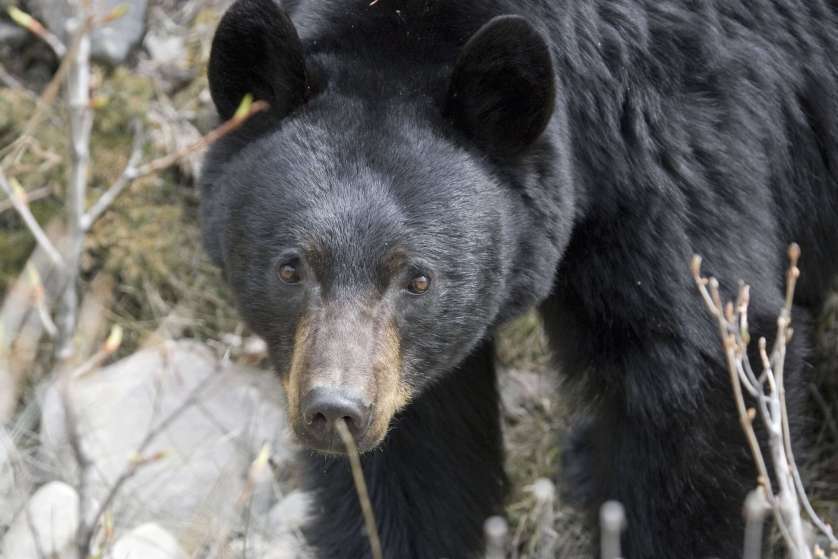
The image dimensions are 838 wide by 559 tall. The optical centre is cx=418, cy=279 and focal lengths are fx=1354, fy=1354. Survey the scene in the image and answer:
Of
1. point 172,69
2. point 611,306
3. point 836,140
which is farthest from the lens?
point 172,69

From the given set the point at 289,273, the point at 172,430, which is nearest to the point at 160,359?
the point at 172,430

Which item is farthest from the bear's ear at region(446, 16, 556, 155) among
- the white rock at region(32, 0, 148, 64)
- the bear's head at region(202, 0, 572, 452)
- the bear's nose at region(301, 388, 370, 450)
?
the white rock at region(32, 0, 148, 64)

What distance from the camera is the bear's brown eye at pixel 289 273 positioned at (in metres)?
3.92

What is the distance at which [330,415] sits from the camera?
3.57 m

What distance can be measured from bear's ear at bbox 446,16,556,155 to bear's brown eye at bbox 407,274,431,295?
0.52 m

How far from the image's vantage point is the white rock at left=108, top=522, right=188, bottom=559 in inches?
190

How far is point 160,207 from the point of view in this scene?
6.82m

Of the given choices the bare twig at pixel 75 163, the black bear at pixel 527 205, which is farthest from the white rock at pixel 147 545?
the bare twig at pixel 75 163

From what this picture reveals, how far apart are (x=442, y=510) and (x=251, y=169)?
5.42 ft

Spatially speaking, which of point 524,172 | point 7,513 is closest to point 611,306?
point 524,172

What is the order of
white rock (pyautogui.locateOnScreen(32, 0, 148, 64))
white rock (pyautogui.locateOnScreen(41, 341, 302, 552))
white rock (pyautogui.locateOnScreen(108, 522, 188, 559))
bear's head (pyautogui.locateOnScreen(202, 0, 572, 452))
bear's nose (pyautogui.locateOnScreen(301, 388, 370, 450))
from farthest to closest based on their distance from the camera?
1. white rock (pyautogui.locateOnScreen(32, 0, 148, 64))
2. white rock (pyautogui.locateOnScreen(41, 341, 302, 552))
3. white rock (pyautogui.locateOnScreen(108, 522, 188, 559))
4. bear's head (pyautogui.locateOnScreen(202, 0, 572, 452))
5. bear's nose (pyautogui.locateOnScreen(301, 388, 370, 450))

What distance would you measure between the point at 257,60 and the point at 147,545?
6.22 feet

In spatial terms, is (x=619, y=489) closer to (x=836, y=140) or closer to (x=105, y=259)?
(x=836, y=140)

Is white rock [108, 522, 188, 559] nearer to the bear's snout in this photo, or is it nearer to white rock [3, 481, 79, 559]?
white rock [3, 481, 79, 559]
